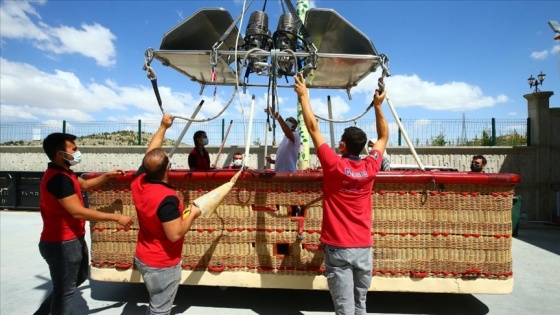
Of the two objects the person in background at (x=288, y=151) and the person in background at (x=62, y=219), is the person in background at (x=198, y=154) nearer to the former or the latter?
the person in background at (x=288, y=151)

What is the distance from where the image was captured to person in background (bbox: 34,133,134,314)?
287 centimetres

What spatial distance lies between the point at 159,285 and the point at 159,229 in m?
0.41

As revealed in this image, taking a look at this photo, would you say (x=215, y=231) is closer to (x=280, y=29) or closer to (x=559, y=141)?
(x=280, y=29)

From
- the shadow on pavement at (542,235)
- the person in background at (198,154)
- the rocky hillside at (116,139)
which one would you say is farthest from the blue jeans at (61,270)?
the rocky hillside at (116,139)

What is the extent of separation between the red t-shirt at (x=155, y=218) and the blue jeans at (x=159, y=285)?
4 cm

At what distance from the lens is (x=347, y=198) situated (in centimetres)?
269

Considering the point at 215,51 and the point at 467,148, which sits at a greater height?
the point at 215,51

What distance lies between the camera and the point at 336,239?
2670 millimetres

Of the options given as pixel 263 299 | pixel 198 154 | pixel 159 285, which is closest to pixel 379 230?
pixel 263 299

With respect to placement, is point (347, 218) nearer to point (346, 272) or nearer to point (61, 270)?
point (346, 272)

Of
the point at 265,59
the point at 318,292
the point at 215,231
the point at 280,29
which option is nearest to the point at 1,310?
the point at 215,231

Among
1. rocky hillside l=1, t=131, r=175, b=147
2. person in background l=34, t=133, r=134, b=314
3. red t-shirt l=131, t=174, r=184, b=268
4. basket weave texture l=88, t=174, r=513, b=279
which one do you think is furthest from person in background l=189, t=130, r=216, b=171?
rocky hillside l=1, t=131, r=175, b=147

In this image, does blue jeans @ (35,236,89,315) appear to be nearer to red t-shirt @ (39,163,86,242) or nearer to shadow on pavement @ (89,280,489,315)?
red t-shirt @ (39,163,86,242)

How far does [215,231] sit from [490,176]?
8.84 feet
